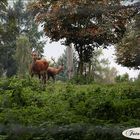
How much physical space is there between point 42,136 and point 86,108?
37.2 inches

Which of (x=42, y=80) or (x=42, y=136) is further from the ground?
(x=42, y=80)

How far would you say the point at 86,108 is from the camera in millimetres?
3941

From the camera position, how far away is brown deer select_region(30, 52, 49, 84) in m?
4.32

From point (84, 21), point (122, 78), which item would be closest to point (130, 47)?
point (122, 78)

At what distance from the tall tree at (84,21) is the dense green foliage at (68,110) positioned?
433 millimetres

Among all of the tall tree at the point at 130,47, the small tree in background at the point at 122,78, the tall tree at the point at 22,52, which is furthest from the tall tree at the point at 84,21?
the small tree in background at the point at 122,78

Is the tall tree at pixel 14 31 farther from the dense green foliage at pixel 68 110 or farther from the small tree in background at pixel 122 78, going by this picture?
the small tree in background at pixel 122 78

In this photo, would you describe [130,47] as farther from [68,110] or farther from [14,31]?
[14,31]

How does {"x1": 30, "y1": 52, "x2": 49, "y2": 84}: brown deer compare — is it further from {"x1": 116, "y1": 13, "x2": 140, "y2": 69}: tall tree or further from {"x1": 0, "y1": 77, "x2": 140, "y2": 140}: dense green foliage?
{"x1": 116, "y1": 13, "x2": 140, "y2": 69}: tall tree

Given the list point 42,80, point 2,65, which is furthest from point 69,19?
point 42,80

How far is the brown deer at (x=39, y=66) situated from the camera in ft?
14.2

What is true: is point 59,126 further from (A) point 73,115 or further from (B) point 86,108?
(B) point 86,108

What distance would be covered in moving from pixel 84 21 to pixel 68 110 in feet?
2.44

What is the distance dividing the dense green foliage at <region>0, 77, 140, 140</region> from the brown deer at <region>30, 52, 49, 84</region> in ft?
0.47
